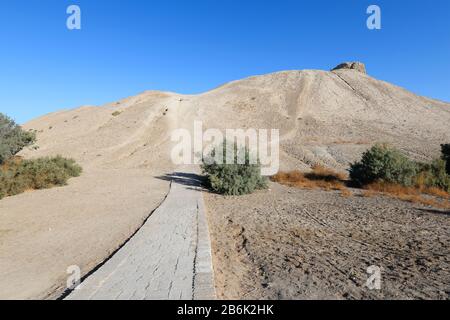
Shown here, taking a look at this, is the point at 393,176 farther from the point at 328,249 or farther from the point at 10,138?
the point at 10,138

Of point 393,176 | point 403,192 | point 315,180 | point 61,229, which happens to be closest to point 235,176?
point 315,180

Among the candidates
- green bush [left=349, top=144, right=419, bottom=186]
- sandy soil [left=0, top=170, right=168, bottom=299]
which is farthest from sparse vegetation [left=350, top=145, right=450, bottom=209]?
sandy soil [left=0, top=170, right=168, bottom=299]

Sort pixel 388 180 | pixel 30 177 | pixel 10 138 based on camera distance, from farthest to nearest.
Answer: pixel 10 138 < pixel 388 180 < pixel 30 177

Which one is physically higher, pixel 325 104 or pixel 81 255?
pixel 325 104

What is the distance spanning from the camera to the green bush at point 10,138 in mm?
21297

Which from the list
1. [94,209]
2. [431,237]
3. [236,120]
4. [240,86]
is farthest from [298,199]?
[240,86]

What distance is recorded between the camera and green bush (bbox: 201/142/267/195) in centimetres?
1471

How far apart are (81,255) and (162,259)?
A: 1722 millimetres

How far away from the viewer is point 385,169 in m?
17.0

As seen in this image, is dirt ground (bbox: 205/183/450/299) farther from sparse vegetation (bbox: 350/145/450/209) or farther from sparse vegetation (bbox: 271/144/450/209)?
sparse vegetation (bbox: 350/145/450/209)

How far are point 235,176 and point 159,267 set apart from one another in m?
9.30

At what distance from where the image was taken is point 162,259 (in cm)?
611
